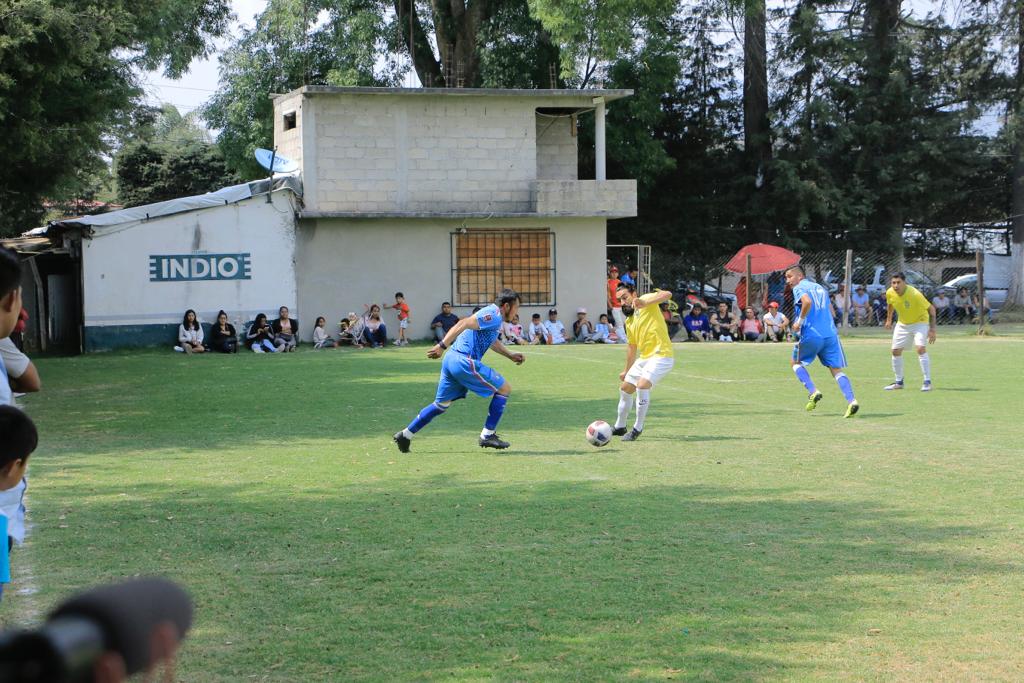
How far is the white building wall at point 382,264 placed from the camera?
29562 millimetres

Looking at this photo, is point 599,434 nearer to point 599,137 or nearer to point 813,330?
point 813,330

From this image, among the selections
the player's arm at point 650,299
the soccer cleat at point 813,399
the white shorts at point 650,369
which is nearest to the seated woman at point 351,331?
the soccer cleat at point 813,399

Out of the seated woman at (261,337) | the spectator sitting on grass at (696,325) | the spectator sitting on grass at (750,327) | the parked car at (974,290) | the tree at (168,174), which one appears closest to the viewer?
the seated woman at (261,337)

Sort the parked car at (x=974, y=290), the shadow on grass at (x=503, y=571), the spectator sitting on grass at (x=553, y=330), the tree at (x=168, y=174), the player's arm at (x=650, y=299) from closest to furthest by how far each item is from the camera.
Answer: the shadow on grass at (x=503, y=571) → the player's arm at (x=650, y=299) → the spectator sitting on grass at (x=553, y=330) → the parked car at (x=974, y=290) → the tree at (x=168, y=174)

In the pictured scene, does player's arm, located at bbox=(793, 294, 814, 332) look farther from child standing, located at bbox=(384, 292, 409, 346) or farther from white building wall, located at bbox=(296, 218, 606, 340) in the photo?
white building wall, located at bbox=(296, 218, 606, 340)

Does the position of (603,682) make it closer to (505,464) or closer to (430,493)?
(430,493)

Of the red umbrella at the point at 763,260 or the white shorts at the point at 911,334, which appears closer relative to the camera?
the white shorts at the point at 911,334

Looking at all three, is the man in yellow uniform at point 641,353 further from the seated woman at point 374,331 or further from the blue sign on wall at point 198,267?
the blue sign on wall at point 198,267

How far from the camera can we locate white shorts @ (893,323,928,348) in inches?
690

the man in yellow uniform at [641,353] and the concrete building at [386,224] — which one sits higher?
the concrete building at [386,224]

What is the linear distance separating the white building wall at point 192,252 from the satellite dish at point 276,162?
1.26 meters

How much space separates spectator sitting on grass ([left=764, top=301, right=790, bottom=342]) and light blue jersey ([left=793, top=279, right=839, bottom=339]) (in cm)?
1476

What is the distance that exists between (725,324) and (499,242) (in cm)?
627

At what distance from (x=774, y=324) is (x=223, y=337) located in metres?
13.6
